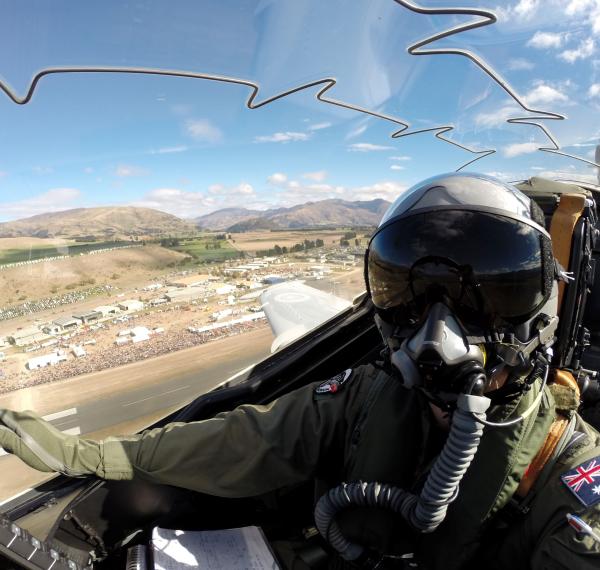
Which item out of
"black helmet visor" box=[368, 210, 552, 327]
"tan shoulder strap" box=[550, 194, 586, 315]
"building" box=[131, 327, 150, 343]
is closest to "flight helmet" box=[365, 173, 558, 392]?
"black helmet visor" box=[368, 210, 552, 327]

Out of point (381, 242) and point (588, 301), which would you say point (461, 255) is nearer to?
point (381, 242)

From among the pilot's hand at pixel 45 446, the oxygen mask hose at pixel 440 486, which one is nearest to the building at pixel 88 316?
the pilot's hand at pixel 45 446

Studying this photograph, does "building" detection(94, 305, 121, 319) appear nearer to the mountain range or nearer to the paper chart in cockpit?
the mountain range

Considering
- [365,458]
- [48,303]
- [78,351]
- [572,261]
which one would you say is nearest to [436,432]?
[365,458]

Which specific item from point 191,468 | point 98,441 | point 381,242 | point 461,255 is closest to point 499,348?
point 461,255

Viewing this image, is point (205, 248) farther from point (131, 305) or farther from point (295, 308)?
point (295, 308)
